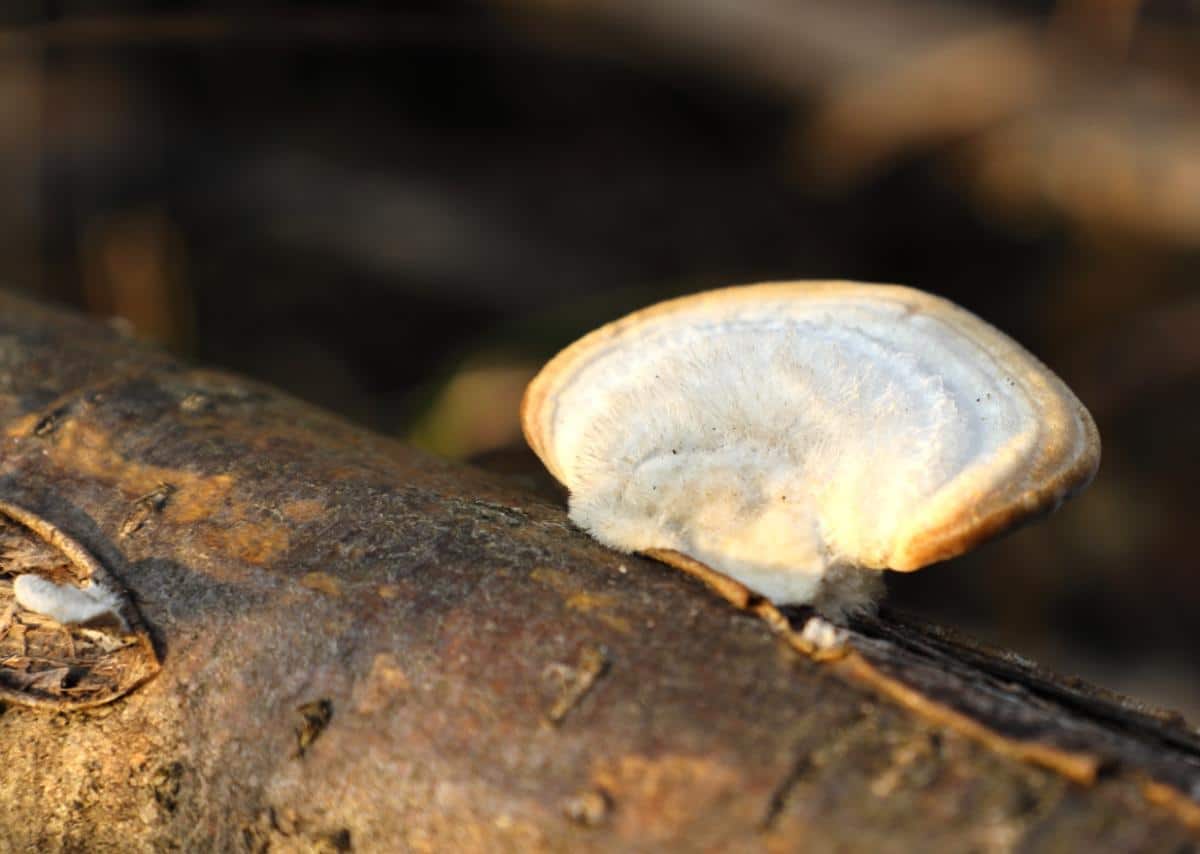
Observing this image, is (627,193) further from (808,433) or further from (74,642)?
(74,642)

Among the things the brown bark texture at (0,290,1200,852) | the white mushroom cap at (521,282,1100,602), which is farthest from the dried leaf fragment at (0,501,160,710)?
the white mushroom cap at (521,282,1100,602)

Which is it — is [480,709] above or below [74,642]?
above

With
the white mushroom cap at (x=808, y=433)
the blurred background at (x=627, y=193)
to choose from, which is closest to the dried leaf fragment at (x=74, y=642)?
the white mushroom cap at (x=808, y=433)

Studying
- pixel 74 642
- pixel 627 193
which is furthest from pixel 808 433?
pixel 627 193

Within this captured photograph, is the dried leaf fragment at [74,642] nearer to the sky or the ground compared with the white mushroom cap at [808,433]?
nearer to the ground

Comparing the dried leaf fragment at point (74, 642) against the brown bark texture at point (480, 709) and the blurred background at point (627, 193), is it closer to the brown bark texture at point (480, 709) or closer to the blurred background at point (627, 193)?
the brown bark texture at point (480, 709)

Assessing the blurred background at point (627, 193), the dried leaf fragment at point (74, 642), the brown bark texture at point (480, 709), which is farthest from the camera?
the blurred background at point (627, 193)
